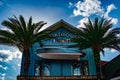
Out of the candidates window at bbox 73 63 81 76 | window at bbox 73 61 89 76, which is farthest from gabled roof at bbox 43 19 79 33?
window at bbox 73 63 81 76

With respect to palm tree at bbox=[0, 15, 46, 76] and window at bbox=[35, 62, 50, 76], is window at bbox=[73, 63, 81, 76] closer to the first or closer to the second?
window at bbox=[35, 62, 50, 76]

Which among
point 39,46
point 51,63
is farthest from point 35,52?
point 51,63

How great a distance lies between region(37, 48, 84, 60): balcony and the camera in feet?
92.6

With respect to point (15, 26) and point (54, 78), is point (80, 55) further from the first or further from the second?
point (15, 26)

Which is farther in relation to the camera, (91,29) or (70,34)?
(70,34)

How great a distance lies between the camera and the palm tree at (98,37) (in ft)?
82.0

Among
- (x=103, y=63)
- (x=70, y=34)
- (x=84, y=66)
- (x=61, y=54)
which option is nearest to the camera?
(x=61, y=54)

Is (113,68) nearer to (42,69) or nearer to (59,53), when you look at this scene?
(59,53)

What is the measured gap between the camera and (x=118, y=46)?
25922 millimetres

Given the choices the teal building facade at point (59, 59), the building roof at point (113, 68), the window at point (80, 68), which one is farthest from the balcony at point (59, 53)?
the building roof at point (113, 68)

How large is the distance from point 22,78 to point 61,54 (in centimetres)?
658

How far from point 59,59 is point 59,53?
1780mm

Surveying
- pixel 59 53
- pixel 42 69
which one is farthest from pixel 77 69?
pixel 42 69

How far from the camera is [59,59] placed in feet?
97.4
